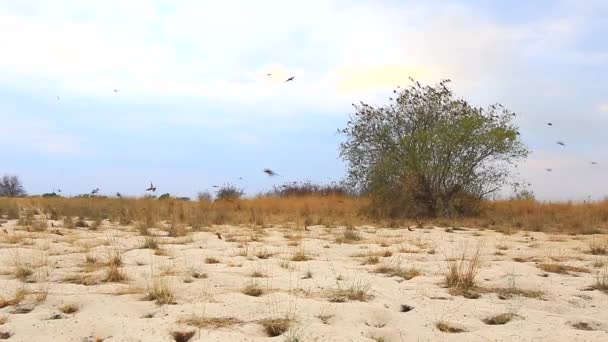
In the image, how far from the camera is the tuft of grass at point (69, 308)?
464cm

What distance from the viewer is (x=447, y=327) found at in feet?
14.0

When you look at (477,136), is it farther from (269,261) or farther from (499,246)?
(269,261)

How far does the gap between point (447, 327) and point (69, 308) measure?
123 inches

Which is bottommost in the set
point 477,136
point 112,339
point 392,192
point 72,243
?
point 112,339

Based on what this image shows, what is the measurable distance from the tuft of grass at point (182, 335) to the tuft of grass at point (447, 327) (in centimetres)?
187

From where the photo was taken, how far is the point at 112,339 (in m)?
4.01

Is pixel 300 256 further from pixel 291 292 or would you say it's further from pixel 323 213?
pixel 323 213

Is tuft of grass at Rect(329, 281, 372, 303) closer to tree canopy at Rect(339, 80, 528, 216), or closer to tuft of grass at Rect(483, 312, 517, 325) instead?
tuft of grass at Rect(483, 312, 517, 325)

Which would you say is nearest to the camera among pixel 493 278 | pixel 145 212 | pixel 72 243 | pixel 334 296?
pixel 334 296

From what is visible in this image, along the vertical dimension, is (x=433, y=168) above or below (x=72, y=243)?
above

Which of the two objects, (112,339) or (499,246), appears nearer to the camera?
(112,339)

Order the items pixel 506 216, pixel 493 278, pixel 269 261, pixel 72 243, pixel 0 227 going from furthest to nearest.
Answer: pixel 506 216 < pixel 0 227 < pixel 72 243 < pixel 269 261 < pixel 493 278

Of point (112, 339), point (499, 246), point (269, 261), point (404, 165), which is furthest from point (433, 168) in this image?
point (112, 339)

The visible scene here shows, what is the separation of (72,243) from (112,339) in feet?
15.5
